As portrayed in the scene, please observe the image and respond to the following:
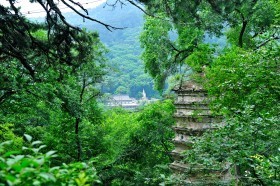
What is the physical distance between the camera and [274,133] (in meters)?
5.16

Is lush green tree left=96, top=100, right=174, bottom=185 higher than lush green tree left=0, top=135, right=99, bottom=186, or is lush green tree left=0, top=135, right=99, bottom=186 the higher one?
lush green tree left=0, top=135, right=99, bottom=186

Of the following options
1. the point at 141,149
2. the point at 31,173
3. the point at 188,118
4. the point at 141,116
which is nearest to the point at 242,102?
the point at 188,118

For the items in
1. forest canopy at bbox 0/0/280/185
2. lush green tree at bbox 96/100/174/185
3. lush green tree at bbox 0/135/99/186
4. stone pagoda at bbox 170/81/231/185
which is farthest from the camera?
lush green tree at bbox 96/100/174/185

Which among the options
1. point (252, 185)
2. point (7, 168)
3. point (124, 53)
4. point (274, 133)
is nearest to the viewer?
point (7, 168)

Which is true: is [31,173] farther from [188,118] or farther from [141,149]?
[141,149]

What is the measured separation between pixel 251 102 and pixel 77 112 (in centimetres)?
448

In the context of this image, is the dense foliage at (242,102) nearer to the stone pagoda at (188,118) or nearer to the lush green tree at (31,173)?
the stone pagoda at (188,118)

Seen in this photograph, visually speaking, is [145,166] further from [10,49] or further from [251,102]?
[10,49]

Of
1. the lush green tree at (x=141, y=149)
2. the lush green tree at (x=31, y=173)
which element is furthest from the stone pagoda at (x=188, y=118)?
the lush green tree at (x=31, y=173)

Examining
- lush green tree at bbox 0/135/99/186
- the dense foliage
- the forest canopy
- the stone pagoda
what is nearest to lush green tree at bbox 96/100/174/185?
the forest canopy

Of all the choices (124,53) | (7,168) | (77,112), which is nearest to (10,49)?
(77,112)

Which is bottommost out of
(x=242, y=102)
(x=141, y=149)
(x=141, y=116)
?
(x=141, y=149)

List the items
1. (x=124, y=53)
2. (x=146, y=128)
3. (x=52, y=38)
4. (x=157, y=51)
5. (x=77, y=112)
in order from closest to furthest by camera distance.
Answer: (x=52, y=38) < (x=77, y=112) < (x=146, y=128) < (x=157, y=51) < (x=124, y=53)

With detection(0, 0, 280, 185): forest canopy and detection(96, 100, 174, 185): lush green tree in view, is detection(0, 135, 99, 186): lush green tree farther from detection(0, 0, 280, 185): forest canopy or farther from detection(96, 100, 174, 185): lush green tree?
detection(96, 100, 174, 185): lush green tree
